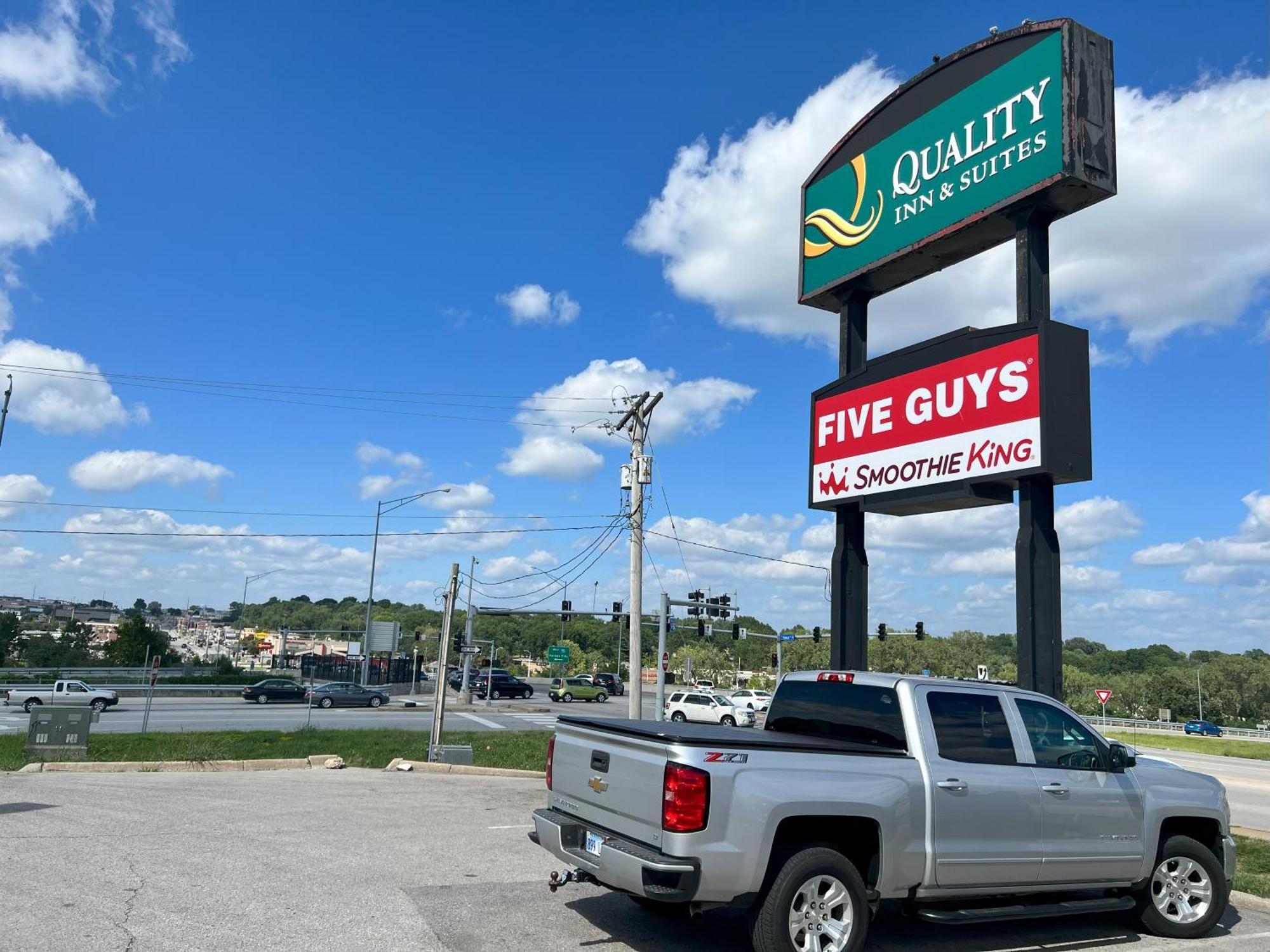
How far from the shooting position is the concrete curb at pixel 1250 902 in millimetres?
8266

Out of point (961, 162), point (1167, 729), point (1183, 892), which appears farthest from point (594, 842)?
point (1167, 729)

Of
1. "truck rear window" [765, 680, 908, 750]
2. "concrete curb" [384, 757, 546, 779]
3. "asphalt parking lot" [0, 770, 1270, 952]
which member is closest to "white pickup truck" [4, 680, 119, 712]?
"concrete curb" [384, 757, 546, 779]

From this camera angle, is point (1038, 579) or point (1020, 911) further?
point (1038, 579)

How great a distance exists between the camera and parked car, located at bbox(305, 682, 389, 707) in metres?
46.8

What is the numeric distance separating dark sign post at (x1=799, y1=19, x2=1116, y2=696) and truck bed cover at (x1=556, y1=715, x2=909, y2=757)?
16.5 ft

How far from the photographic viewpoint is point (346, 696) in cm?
4734

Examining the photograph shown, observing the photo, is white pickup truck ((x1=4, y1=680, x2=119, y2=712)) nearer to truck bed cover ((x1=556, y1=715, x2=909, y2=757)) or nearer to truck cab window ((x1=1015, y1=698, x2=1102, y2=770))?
truck bed cover ((x1=556, y1=715, x2=909, y2=757))

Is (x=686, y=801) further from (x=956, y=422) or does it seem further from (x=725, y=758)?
(x=956, y=422)

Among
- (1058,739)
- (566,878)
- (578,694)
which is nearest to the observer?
(566,878)

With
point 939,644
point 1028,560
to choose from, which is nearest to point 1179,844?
point 1028,560

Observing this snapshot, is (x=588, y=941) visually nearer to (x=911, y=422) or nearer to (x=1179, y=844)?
(x=1179, y=844)

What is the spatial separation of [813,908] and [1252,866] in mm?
7587

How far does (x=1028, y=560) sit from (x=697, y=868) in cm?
692

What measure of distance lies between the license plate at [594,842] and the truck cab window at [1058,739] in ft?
10.5
